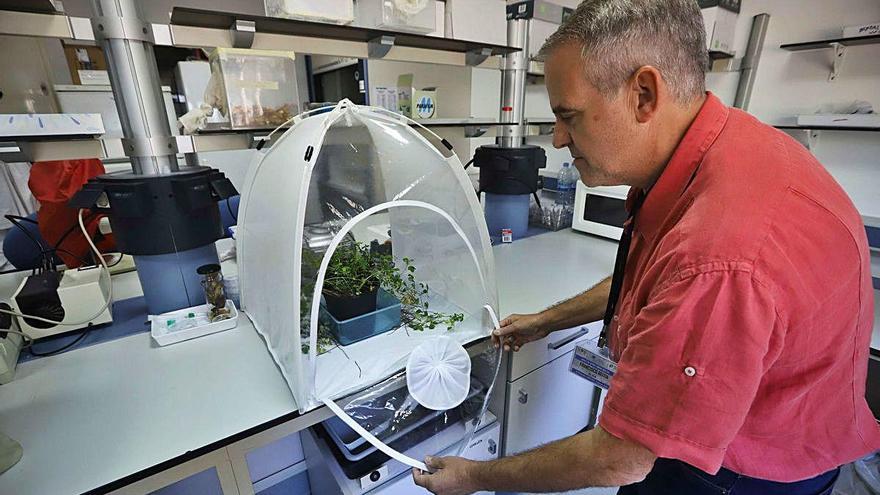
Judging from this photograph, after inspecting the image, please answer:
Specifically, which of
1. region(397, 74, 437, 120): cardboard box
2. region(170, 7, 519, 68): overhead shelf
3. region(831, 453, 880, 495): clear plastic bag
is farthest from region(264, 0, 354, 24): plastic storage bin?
region(831, 453, 880, 495): clear plastic bag

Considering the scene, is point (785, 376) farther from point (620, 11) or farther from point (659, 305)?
point (620, 11)

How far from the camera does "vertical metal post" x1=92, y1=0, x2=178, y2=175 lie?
3.09ft

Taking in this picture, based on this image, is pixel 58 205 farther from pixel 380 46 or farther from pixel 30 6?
pixel 380 46

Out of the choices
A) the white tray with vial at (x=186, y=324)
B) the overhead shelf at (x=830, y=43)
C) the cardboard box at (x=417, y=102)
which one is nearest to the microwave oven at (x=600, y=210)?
the cardboard box at (x=417, y=102)

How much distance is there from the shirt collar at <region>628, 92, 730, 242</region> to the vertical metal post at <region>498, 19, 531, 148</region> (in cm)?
Answer: 117

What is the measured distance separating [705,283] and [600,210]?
58.6 inches

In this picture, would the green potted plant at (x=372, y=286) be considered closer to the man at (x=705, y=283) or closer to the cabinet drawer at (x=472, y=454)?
the cabinet drawer at (x=472, y=454)

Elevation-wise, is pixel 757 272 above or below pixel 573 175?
above

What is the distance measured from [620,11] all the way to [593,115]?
0.15 metres

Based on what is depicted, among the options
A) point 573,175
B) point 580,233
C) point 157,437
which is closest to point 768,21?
point 573,175

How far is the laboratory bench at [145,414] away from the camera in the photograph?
27.9 inches

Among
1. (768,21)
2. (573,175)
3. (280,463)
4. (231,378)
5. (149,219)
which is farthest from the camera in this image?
(573,175)

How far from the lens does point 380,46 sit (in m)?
1.31

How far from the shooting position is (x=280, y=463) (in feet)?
5.15
